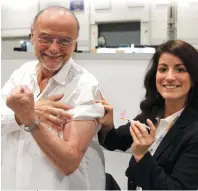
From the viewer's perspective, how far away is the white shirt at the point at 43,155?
1020 millimetres

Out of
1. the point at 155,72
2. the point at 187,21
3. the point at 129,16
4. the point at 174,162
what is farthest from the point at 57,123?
the point at 129,16

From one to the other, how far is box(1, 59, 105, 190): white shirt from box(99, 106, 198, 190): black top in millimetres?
172

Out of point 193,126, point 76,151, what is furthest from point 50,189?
point 193,126

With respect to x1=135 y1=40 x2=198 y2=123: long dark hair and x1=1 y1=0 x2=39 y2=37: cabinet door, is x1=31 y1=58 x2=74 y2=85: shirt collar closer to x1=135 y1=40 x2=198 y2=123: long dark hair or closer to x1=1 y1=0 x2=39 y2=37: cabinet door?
x1=135 y1=40 x2=198 y2=123: long dark hair

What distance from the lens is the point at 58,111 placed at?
3.25 ft

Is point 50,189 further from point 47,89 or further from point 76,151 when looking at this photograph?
point 47,89

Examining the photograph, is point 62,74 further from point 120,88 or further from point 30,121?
point 120,88

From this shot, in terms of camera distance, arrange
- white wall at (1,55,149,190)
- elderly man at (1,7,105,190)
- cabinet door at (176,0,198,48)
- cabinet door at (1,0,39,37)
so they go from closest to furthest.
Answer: elderly man at (1,7,105,190) → white wall at (1,55,149,190) → cabinet door at (176,0,198,48) → cabinet door at (1,0,39,37)

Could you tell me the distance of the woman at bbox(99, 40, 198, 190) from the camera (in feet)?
3.48

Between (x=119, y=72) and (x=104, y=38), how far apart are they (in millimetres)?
3381

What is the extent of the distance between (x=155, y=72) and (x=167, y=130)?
11.8 inches

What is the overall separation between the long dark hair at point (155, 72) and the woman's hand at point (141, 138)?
1.00ft

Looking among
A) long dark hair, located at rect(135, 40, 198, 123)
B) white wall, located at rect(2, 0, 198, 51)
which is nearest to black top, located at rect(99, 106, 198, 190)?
long dark hair, located at rect(135, 40, 198, 123)

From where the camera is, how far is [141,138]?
106 centimetres
